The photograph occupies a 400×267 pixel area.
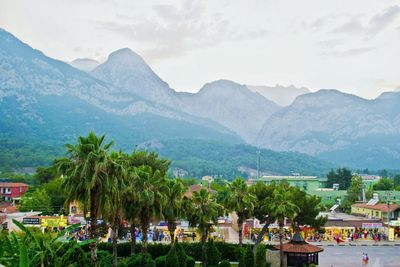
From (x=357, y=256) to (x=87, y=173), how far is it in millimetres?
31293

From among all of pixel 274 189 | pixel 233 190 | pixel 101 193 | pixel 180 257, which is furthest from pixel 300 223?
pixel 101 193

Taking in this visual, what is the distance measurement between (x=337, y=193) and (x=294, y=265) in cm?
8510

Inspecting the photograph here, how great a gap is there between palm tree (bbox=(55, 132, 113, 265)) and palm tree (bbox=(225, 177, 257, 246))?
54.9 ft

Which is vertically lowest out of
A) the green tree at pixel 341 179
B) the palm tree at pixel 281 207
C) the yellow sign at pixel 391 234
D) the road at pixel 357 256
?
the road at pixel 357 256

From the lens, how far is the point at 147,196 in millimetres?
34000

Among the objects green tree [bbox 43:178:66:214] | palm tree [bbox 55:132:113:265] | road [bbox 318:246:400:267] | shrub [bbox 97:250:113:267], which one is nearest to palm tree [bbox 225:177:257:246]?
road [bbox 318:246:400:267]

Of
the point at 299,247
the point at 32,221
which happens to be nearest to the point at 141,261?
the point at 299,247

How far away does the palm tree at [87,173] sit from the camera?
27.4 metres

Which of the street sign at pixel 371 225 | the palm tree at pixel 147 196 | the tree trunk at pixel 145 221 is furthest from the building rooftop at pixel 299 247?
the street sign at pixel 371 225

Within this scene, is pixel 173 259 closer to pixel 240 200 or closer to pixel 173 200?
pixel 173 200

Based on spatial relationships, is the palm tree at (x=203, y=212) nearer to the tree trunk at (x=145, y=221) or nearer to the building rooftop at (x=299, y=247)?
the tree trunk at (x=145, y=221)

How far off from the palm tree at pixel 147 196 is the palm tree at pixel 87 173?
626 cm

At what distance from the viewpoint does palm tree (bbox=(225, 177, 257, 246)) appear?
42.6 metres

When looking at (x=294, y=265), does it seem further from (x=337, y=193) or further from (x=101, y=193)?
(x=337, y=193)
